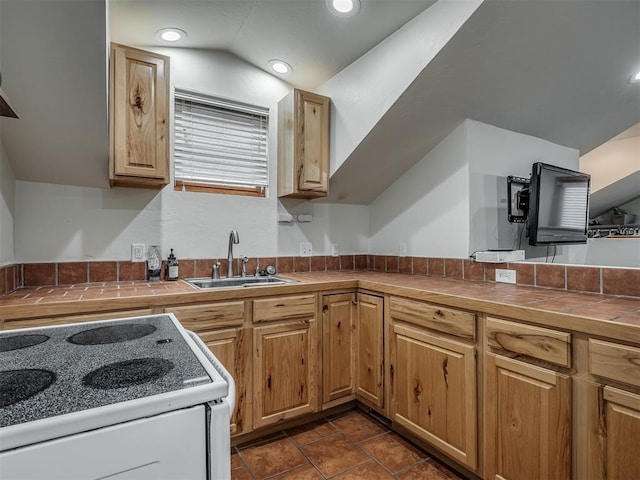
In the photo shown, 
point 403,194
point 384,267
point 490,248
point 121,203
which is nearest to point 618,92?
point 490,248

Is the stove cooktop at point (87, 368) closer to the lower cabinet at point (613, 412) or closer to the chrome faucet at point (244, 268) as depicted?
the lower cabinet at point (613, 412)

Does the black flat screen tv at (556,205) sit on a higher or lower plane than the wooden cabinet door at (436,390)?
higher

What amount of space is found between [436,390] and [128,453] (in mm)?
1542

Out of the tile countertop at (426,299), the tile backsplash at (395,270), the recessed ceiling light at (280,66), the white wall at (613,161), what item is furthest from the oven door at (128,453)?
the white wall at (613,161)

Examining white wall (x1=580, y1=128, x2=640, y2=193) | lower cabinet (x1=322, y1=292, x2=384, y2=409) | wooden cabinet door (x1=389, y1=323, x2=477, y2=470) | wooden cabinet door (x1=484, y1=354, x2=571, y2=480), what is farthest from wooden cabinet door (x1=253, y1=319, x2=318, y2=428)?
white wall (x1=580, y1=128, x2=640, y2=193)

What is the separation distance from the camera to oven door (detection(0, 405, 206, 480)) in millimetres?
490

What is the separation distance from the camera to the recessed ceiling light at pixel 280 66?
7.84 ft

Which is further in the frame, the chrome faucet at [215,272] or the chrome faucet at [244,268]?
the chrome faucet at [244,268]

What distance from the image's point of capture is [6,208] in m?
1.72

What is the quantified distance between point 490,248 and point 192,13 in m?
2.32

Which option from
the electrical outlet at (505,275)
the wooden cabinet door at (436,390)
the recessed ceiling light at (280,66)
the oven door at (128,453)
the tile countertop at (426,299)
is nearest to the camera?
the oven door at (128,453)

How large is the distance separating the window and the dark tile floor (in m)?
1.64

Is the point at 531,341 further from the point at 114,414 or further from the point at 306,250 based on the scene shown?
the point at 306,250

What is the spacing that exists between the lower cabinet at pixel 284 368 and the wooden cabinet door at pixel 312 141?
0.90 metres
